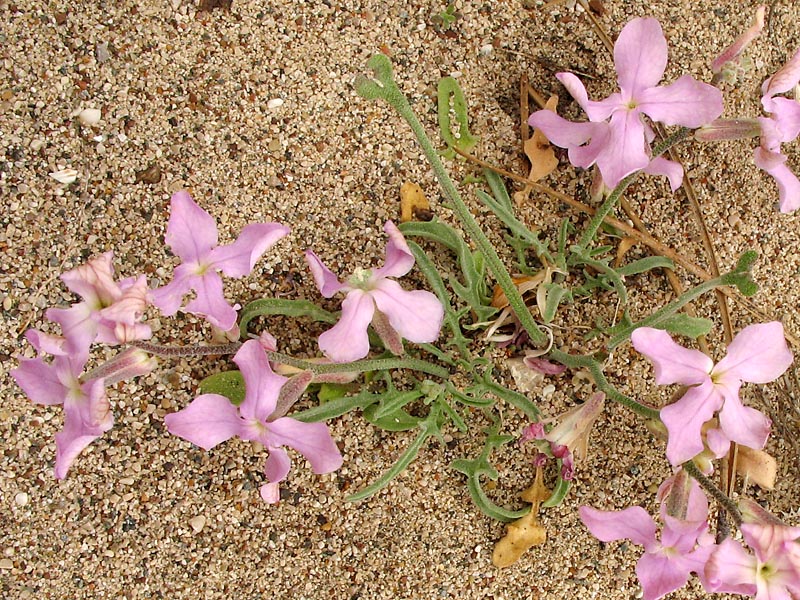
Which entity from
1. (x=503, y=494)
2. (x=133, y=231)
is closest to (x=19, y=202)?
(x=133, y=231)

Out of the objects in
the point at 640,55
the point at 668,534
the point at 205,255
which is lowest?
the point at 668,534

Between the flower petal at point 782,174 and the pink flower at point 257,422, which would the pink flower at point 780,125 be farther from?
the pink flower at point 257,422

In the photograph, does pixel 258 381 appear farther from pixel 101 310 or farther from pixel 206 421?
pixel 101 310

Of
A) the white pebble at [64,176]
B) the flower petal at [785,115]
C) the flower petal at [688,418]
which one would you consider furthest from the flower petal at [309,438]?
the flower petal at [785,115]

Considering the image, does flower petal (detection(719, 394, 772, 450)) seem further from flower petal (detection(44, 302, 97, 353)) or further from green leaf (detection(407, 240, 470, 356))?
flower petal (detection(44, 302, 97, 353))

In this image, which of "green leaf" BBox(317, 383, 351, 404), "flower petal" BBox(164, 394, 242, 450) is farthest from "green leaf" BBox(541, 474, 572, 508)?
"flower petal" BBox(164, 394, 242, 450)

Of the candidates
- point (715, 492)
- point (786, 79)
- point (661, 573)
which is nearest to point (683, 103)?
point (786, 79)
